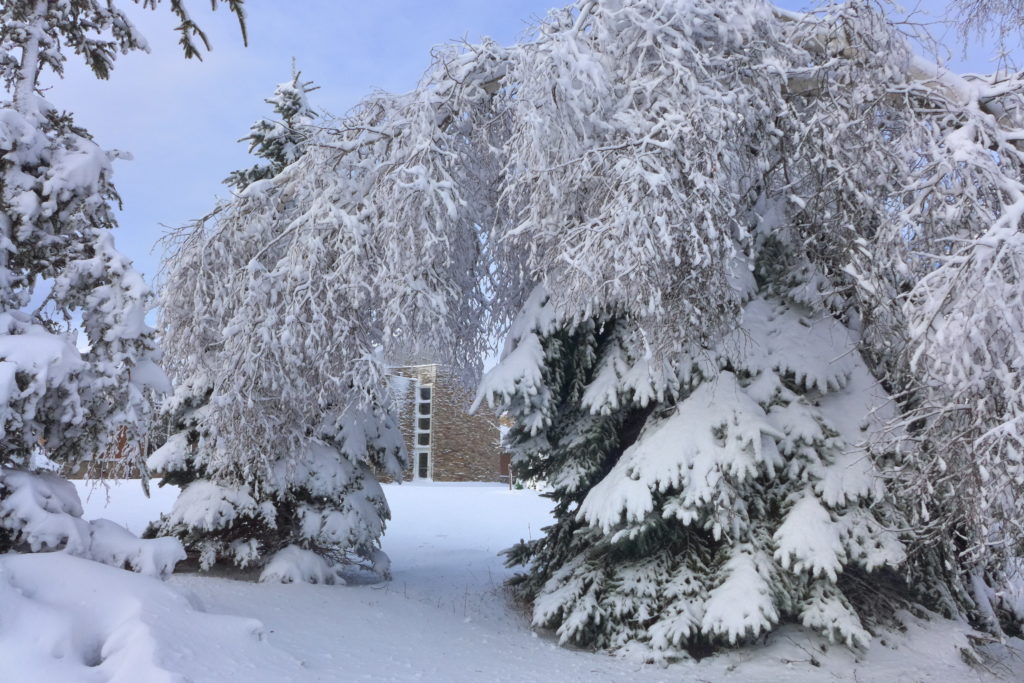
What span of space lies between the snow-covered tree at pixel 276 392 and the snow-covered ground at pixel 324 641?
687 millimetres

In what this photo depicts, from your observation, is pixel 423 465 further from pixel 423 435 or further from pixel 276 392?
pixel 276 392

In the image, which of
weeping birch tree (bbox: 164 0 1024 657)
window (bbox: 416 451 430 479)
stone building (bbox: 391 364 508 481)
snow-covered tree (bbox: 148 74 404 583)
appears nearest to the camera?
weeping birch tree (bbox: 164 0 1024 657)

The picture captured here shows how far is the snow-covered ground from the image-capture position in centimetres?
424

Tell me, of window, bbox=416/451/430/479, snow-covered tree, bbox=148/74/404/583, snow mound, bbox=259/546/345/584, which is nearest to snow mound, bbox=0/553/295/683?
snow-covered tree, bbox=148/74/404/583

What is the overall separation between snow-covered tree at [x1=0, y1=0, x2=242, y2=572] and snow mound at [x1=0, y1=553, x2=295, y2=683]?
46cm

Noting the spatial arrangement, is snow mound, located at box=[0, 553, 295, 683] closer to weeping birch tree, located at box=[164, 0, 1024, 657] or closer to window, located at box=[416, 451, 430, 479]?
weeping birch tree, located at box=[164, 0, 1024, 657]

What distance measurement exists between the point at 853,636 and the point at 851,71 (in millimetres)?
4636

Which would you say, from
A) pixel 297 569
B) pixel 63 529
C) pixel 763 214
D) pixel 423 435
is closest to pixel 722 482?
pixel 763 214

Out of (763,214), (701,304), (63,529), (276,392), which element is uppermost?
(763,214)

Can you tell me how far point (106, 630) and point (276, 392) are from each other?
3.40 meters

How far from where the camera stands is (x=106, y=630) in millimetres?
4531

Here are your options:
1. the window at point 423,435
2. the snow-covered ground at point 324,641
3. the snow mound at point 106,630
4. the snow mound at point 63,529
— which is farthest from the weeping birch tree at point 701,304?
the window at point 423,435

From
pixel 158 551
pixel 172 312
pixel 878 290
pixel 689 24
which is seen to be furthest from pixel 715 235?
pixel 172 312

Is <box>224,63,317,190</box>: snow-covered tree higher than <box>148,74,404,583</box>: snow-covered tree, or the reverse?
<box>224,63,317,190</box>: snow-covered tree
